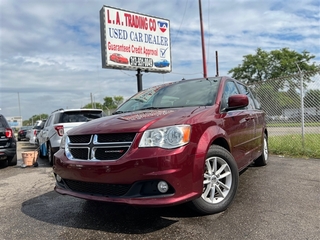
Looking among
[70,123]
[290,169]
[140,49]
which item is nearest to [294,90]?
[290,169]

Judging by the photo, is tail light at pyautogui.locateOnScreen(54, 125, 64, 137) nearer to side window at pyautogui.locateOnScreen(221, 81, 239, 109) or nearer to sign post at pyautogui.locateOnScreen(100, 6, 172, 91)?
side window at pyautogui.locateOnScreen(221, 81, 239, 109)

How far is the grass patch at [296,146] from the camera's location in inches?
268

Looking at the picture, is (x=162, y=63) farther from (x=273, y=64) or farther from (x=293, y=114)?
(x=273, y=64)

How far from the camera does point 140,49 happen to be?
500 inches

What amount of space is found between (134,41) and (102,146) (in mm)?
10295

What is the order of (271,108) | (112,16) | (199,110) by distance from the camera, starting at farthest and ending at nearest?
(112,16)
(271,108)
(199,110)

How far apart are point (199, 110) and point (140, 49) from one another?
32.8 feet

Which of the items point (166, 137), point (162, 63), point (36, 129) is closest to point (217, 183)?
point (166, 137)

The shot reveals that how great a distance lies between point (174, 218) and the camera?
312cm

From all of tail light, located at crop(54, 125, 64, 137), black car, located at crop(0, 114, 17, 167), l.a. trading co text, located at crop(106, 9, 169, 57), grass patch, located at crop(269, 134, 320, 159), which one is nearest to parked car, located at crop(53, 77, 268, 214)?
tail light, located at crop(54, 125, 64, 137)

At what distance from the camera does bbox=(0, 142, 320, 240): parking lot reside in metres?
2.78

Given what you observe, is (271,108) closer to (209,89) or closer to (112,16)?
(209,89)

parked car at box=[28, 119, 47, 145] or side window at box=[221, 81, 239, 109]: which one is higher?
side window at box=[221, 81, 239, 109]

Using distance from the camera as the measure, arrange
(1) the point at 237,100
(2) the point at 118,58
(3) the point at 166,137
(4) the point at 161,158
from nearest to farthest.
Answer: (4) the point at 161,158 < (3) the point at 166,137 < (1) the point at 237,100 < (2) the point at 118,58
